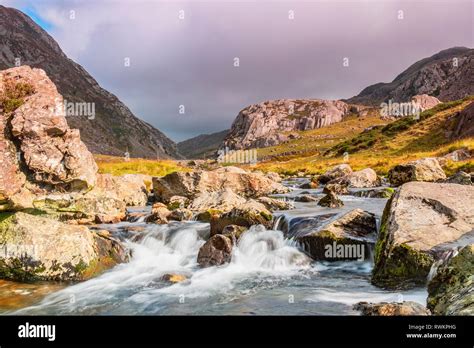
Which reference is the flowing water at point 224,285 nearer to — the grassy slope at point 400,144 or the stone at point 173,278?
the stone at point 173,278

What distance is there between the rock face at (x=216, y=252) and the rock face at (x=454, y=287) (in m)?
8.79

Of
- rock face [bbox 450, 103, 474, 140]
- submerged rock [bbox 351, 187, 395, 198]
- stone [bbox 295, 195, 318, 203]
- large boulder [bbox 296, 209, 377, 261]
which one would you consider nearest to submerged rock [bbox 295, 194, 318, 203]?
stone [bbox 295, 195, 318, 203]

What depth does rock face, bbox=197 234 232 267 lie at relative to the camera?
16.3 m

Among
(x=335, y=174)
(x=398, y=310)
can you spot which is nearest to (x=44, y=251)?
(x=398, y=310)

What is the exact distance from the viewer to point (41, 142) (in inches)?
927

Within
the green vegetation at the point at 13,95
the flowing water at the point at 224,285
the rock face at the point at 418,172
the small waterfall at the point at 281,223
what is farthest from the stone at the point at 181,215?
the rock face at the point at 418,172

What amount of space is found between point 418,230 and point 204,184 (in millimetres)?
21237

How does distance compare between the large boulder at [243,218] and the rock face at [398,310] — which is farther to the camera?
the large boulder at [243,218]

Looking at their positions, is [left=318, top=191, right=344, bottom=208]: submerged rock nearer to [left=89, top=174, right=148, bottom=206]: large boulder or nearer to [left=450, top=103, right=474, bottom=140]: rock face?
[left=89, top=174, right=148, bottom=206]: large boulder

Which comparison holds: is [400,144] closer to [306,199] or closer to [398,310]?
[306,199]

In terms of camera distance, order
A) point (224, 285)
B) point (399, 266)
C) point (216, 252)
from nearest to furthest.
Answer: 1. point (399, 266)
2. point (224, 285)
3. point (216, 252)

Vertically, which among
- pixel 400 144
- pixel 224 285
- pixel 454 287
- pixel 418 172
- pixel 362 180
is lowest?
pixel 224 285

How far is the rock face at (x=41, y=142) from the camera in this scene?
22.8m
